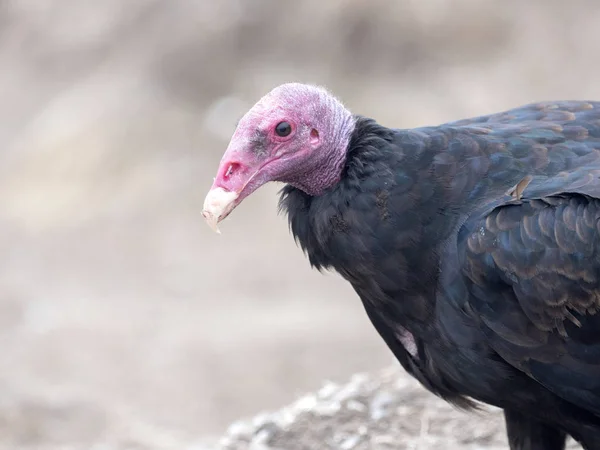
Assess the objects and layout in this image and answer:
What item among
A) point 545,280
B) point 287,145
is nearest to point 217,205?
point 287,145

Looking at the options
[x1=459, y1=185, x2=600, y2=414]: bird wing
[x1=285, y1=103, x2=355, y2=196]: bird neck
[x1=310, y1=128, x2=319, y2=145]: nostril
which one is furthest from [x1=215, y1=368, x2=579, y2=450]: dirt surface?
[x1=310, y1=128, x2=319, y2=145]: nostril

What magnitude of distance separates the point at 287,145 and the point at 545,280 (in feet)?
3.39

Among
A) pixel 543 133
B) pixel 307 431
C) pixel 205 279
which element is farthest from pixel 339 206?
pixel 205 279

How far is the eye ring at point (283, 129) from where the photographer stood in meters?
3.50

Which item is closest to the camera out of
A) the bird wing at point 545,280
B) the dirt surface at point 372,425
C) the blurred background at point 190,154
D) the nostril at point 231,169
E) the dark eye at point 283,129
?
the bird wing at point 545,280

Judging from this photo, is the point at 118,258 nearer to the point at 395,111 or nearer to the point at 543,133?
the point at 395,111

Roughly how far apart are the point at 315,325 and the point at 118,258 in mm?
2996

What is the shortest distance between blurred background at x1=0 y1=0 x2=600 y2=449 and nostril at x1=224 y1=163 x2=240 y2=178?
5987 millimetres

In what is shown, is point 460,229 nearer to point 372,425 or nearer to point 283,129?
point 283,129

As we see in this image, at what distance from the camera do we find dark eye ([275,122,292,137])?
3.50 meters

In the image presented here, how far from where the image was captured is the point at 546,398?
3.52 m

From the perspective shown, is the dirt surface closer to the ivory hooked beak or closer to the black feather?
the black feather

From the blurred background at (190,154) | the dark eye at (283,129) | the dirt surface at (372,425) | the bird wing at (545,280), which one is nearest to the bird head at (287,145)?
the dark eye at (283,129)

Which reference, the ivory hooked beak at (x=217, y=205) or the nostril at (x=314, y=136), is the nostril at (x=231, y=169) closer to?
the ivory hooked beak at (x=217, y=205)
